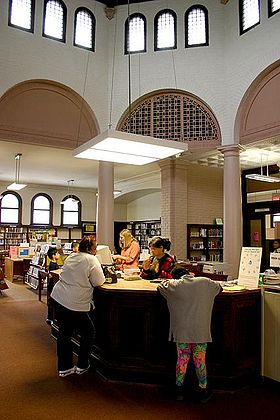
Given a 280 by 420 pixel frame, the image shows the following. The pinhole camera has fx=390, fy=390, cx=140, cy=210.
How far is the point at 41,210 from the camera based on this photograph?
18.2 meters

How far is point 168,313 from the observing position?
4363 mm

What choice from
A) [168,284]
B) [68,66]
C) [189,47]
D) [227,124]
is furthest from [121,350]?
[189,47]

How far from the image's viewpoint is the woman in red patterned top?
16.1ft

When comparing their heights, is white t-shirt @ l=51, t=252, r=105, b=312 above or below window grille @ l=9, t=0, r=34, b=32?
below

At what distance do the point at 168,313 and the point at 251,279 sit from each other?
3.56 feet

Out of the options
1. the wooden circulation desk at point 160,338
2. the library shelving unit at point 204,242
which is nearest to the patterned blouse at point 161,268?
the wooden circulation desk at point 160,338

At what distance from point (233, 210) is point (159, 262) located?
188 inches

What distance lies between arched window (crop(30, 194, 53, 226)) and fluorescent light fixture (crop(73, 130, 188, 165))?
12328 mm

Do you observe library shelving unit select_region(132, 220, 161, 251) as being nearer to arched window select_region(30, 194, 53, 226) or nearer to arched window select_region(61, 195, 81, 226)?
arched window select_region(61, 195, 81, 226)

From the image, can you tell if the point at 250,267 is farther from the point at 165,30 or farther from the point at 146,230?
the point at 146,230

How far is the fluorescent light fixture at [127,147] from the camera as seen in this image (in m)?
5.21

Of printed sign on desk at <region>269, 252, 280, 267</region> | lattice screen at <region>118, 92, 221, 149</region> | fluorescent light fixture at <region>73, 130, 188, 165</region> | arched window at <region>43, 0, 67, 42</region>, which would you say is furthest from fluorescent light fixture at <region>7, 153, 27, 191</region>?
printed sign on desk at <region>269, 252, 280, 267</region>

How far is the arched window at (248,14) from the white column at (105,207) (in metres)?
4.69

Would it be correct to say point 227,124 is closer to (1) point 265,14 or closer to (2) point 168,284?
(1) point 265,14
